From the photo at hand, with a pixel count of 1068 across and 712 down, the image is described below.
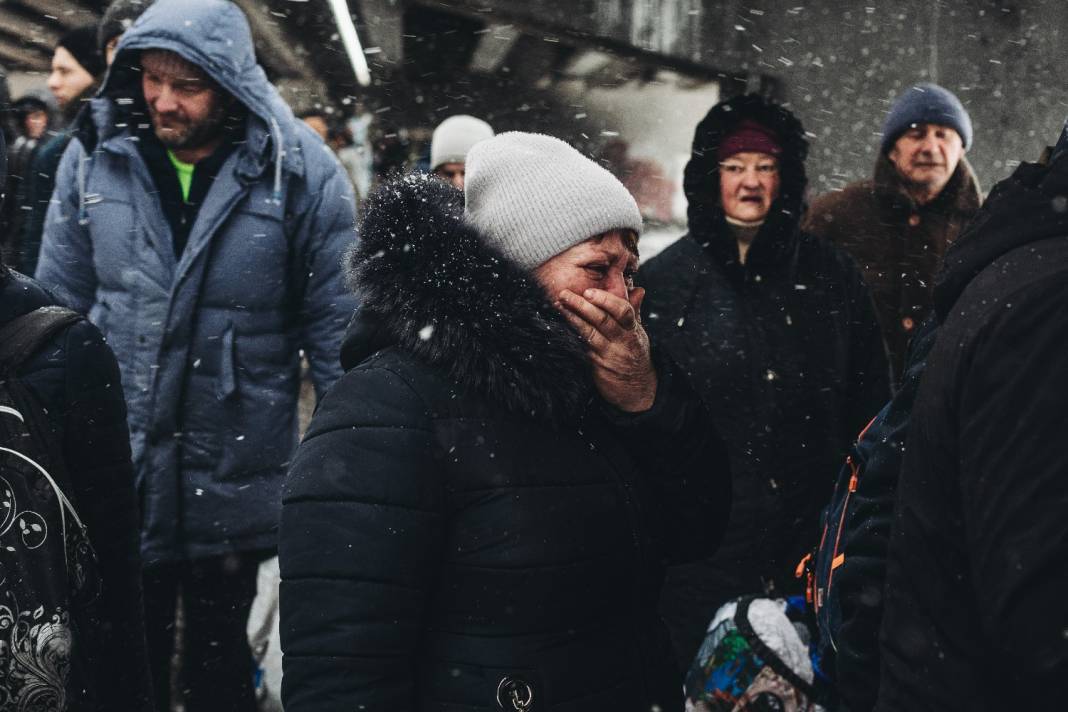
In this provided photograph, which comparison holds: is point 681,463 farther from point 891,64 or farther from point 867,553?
point 891,64

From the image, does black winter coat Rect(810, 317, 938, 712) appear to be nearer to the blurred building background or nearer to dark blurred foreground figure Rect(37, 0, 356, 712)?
dark blurred foreground figure Rect(37, 0, 356, 712)

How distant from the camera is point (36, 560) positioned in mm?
2102

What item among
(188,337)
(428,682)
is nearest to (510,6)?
(188,337)

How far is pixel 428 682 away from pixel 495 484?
1.13ft

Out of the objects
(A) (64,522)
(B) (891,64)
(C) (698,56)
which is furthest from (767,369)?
(C) (698,56)

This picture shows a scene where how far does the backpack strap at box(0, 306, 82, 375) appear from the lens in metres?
2.21

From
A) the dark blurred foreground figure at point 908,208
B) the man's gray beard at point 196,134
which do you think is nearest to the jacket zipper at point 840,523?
the man's gray beard at point 196,134

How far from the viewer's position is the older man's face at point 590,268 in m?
2.11

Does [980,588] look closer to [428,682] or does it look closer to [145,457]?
[428,682]

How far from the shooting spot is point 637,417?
2086 millimetres

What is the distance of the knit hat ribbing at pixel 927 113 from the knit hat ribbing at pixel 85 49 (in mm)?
3880

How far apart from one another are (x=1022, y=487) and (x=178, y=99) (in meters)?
2.86

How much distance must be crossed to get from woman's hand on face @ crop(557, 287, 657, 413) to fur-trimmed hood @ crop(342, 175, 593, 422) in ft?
0.12

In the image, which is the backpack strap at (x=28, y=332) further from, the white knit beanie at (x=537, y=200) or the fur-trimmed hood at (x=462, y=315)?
the white knit beanie at (x=537, y=200)
